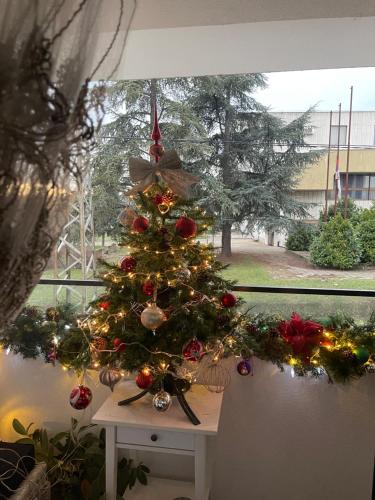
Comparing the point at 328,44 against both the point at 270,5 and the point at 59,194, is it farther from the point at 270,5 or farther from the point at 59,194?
the point at 59,194

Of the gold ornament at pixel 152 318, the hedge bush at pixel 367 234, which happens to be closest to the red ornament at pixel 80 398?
the gold ornament at pixel 152 318

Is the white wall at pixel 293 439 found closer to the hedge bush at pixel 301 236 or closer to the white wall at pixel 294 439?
the white wall at pixel 294 439

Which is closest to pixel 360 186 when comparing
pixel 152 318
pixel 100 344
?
pixel 152 318

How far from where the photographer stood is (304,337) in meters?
1.84

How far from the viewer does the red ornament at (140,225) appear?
1.59 m

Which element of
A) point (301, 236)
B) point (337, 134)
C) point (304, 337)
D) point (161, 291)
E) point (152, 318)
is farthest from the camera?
point (301, 236)

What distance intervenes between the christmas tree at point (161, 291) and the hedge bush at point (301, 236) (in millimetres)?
850

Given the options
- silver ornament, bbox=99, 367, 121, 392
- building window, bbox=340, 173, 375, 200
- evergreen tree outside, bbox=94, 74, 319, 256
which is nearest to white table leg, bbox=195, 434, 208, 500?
silver ornament, bbox=99, 367, 121, 392

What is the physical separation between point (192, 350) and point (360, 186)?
1.48 meters

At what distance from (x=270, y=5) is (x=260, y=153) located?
864 millimetres

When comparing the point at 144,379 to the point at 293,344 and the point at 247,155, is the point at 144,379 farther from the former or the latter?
the point at 247,155

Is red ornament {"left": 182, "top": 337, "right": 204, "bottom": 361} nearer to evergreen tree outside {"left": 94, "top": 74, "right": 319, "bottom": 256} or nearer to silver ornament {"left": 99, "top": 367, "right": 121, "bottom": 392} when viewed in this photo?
silver ornament {"left": 99, "top": 367, "right": 121, "bottom": 392}

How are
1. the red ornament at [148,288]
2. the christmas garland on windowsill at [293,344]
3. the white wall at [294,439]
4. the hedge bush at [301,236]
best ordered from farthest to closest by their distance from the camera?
the hedge bush at [301,236] → the white wall at [294,439] → the christmas garland on windowsill at [293,344] → the red ornament at [148,288]

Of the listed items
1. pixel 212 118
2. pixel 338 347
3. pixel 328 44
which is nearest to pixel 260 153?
pixel 212 118
